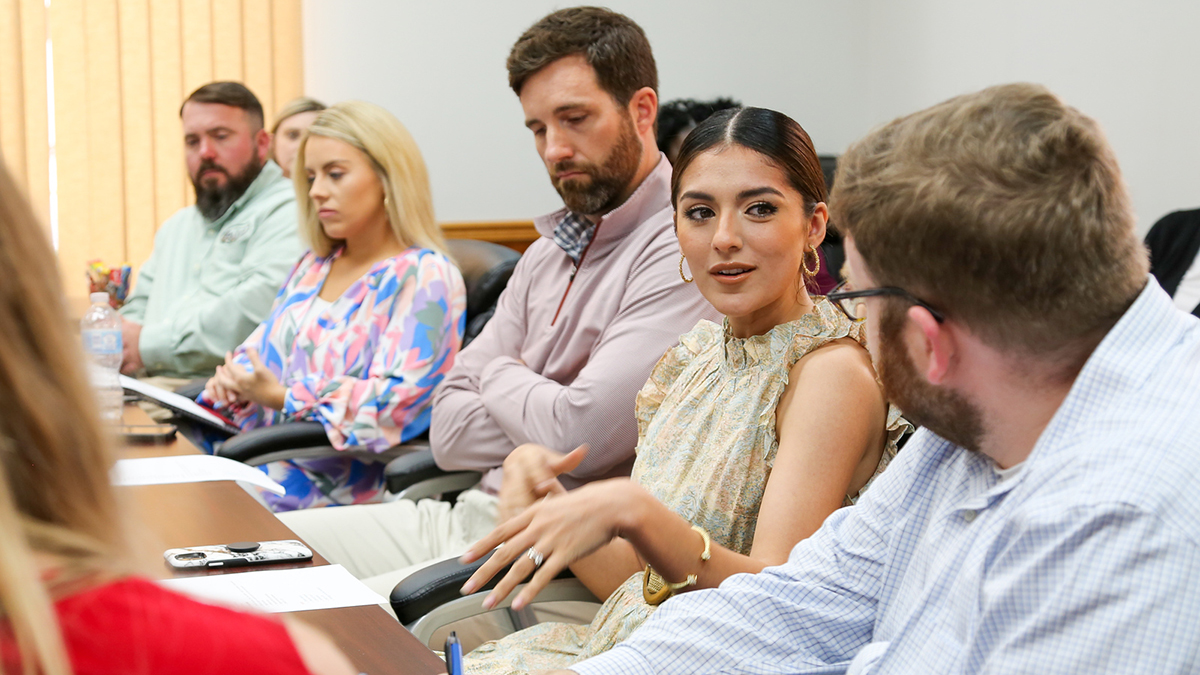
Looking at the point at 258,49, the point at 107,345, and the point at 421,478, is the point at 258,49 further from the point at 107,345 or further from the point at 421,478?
the point at 421,478

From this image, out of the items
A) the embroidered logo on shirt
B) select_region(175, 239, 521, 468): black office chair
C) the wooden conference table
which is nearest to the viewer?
the wooden conference table

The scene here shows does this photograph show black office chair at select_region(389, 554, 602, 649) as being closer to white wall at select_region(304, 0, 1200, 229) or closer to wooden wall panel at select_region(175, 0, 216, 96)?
white wall at select_region(304, 0, 1200, 229)

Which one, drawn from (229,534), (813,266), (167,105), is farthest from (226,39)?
(813,266)

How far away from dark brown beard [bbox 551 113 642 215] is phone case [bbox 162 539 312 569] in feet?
3.51

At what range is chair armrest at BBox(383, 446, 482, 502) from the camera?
244cm

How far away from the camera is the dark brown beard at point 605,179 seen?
227cm

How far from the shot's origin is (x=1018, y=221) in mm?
860

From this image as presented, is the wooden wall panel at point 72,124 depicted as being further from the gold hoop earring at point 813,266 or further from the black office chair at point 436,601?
the gold hoop earring at point 813,266

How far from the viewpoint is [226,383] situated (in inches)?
113

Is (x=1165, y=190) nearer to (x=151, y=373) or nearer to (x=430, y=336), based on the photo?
(x=430, y=336)

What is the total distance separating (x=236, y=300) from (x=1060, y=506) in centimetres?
327

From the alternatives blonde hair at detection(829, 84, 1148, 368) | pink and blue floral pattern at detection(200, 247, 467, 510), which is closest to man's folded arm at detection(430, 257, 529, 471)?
pink and blue floral pattern at detection(200, 247, 467, 510)

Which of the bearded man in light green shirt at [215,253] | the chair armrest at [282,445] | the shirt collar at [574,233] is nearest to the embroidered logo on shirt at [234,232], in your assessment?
the bearded man in light green shirt at [215,253]

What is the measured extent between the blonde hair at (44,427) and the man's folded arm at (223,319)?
10.5ft
